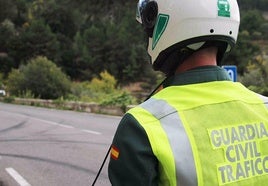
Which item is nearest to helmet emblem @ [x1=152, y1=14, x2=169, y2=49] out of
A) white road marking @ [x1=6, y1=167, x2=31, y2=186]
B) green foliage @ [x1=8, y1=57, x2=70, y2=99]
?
white road marking @ [x1=6, y1=167, x2=31, y2=186]

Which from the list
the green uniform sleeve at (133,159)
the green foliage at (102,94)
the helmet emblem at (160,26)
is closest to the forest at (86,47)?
the green foliage at (102,94)

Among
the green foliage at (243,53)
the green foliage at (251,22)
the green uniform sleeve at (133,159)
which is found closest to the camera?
the green uniform sleeve at (133,159)

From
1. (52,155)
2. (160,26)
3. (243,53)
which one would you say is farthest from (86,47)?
(160,26)

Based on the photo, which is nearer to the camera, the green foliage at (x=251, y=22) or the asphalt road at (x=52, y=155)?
the asphalt road at (x=52, y=155)

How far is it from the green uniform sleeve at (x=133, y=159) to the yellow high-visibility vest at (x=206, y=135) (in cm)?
2

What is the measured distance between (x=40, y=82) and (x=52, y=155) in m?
34.6

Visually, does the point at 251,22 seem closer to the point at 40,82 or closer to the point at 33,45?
the point at 33,45

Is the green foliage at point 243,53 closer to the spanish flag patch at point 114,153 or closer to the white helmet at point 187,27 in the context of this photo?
the white helmet at point 187,27

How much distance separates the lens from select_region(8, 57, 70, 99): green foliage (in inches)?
1645

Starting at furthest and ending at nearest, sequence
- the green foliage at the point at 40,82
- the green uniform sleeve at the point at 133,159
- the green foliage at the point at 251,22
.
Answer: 1. the green foliage at the point at 251,22
2. the green foliage at the point at 40,82
3. the green uniform sleeve at the point at 133,159

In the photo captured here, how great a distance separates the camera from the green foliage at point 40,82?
41.8 metres

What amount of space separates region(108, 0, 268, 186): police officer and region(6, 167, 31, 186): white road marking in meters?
5.15

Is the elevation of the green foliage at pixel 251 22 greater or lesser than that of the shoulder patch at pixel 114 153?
greater

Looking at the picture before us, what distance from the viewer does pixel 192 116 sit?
1.37m
